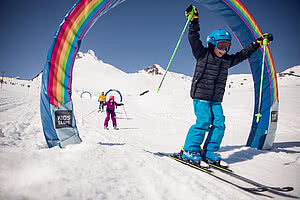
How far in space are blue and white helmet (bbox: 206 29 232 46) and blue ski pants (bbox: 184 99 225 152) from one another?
1094 millimetres

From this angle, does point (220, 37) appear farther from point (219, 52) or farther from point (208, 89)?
point (208, 89)

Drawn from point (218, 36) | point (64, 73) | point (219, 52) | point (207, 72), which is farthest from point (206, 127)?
point (64, 73)

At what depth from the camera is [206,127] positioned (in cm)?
270

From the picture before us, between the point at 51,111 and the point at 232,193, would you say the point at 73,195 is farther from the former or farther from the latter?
the point at 51,111

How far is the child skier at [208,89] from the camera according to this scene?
8.87ft

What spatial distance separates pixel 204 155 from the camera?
2951mm

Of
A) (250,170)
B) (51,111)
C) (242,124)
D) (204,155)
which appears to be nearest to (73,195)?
(51,111)

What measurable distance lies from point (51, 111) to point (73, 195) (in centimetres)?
188

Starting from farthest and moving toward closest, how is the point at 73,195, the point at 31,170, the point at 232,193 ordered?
the point at 232,193 < the point at 31,170 < the point at 73,195

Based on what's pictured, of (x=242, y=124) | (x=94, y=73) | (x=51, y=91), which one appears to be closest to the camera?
(x=51, y=91)

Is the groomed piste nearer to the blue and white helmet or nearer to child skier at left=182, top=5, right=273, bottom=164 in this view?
child skier at left=182, top=5, right=273, bottom=164

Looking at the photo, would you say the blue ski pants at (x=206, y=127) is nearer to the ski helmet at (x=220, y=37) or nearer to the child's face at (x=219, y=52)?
the child's face at (x=219, y=52)

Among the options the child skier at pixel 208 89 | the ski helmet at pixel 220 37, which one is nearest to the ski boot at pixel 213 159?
the child skier at pixel 208 89

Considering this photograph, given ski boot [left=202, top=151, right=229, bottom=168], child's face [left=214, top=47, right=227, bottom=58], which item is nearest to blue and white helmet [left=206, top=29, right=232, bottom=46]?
child's face [left=214, top=47, right=227, bottom=58]
